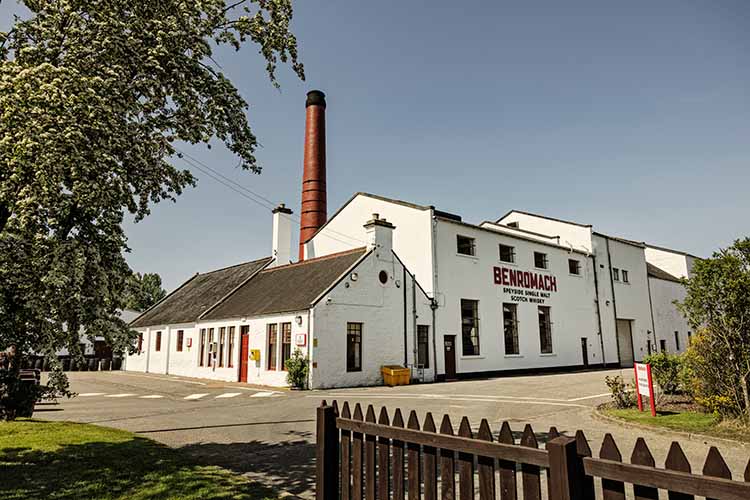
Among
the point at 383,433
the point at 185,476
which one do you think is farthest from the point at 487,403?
the point at 383,433

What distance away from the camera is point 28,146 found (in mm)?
5328

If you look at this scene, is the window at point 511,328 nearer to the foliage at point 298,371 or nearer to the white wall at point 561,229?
the white wall at point 561,229

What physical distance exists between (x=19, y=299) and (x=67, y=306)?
59cm

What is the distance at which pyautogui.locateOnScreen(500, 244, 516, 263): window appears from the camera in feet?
96.8

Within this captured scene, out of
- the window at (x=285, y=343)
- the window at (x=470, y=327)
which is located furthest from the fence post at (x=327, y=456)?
the window at (x=470, y=327)

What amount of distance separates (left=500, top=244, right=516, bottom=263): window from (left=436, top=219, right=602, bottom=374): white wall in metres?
0.33

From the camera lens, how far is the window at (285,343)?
21664 millimetres

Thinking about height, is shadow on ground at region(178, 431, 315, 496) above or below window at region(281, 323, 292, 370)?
below

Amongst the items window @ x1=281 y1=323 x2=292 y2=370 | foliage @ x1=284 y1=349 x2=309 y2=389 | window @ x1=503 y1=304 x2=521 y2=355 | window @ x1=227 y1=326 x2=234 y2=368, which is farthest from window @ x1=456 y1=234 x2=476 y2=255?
window @ x1=227 y1=326 x2=234 y2=368

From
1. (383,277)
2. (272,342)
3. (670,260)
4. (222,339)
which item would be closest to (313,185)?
(383,277)

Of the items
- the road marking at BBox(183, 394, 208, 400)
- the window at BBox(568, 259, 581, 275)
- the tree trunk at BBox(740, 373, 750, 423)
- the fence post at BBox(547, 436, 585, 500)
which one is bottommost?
the road marking at BBox(183, 394, 208, 400)

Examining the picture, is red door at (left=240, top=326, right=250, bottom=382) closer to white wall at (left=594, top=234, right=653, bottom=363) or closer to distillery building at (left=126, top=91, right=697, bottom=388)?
distillery building at (left=126, top=91, right=697, bottom=388)

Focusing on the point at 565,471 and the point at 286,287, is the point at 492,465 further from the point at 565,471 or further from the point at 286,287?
the point at 286,287

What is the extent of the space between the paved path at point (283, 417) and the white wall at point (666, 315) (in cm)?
2528
